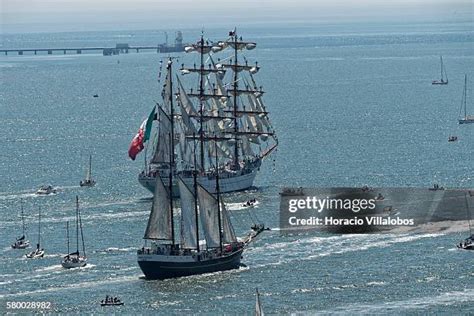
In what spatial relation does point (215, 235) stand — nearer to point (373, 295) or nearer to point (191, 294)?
point (191, 294)

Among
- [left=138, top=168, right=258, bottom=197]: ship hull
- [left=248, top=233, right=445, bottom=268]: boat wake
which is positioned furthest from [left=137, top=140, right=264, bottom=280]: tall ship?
[left=138, top=168, right=258, bottom=197]: ship hull

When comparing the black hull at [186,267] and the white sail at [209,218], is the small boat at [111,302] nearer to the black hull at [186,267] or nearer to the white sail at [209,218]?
the black hull at [186,267]

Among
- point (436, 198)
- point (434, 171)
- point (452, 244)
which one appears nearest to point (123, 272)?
point (452, 244)

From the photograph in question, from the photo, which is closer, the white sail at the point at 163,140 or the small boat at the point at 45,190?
the white sail at the point at 163,140

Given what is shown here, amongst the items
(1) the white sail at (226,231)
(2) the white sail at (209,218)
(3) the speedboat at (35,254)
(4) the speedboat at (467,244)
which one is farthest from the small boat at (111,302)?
(4) the speedboat at (467,244)

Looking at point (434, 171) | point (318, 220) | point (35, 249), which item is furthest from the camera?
point (434, 171)

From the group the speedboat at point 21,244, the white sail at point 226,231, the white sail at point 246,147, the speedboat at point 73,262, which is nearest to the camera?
the white sail at point 226,231

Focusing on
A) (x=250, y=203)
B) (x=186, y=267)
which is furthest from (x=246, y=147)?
(x=186, y=267)
